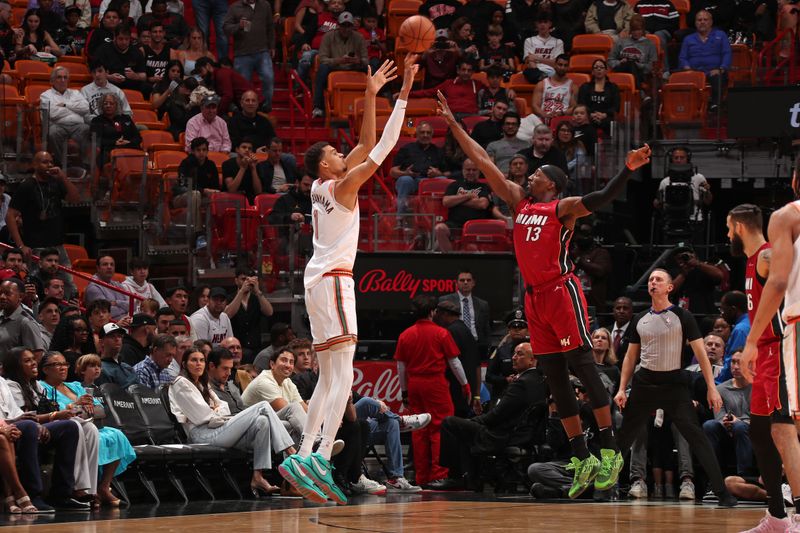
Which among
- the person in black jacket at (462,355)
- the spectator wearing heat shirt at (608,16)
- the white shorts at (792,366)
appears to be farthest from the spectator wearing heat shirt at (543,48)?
the white shorts at (792,366)

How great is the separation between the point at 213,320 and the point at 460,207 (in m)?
3.14

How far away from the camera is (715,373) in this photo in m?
14.3

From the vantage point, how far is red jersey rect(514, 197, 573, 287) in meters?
9.68

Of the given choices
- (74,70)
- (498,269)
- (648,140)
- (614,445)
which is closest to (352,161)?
(614,445)

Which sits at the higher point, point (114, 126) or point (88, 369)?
point (114, 126)

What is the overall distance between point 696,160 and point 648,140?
765 millimetres

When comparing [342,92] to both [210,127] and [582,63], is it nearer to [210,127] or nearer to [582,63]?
[210,127]

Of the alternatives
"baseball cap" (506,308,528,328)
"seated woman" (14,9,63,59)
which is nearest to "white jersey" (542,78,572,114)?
"baseball cap" (506,308,528,328)

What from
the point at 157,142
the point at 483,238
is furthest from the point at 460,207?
the point at 157,142

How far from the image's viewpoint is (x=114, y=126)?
1878 cm

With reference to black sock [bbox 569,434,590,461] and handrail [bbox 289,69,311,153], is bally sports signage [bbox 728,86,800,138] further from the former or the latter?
black sock [bbox 569,434,590,461]

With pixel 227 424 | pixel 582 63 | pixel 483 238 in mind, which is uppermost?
pixel 582 63

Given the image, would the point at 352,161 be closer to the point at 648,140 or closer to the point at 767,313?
the point at 767,313

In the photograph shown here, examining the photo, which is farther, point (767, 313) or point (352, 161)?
point (352, 161)
